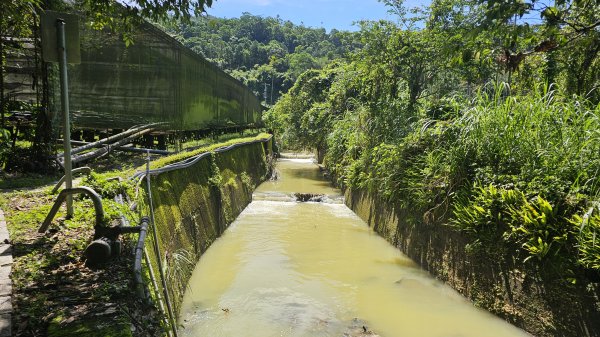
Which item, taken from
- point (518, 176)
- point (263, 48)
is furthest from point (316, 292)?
point (263, 48)

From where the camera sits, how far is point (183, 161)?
26.4 ft

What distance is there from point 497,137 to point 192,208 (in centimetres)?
570

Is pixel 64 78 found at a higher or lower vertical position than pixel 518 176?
higher

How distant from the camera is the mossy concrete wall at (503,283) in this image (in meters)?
4.67

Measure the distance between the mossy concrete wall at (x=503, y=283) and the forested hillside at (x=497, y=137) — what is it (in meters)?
0.07

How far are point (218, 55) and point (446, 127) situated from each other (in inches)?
3512

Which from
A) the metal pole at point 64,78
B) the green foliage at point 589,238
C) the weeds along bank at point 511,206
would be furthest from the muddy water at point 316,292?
the metal pole at point 64,78

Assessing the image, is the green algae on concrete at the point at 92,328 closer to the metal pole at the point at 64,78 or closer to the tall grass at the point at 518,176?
the metal pole at the point at 64,78

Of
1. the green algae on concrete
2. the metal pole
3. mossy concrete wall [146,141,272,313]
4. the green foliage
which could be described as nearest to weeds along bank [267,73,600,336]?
the green foliage

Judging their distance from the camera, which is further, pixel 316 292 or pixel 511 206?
pixel 316 292

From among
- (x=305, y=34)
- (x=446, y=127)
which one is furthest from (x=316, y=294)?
(x=305, y=34)

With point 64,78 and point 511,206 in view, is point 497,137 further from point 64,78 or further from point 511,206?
point 64,78

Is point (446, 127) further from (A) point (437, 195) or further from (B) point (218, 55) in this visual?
(B) point (218, 55)

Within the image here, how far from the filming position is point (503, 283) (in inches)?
228
